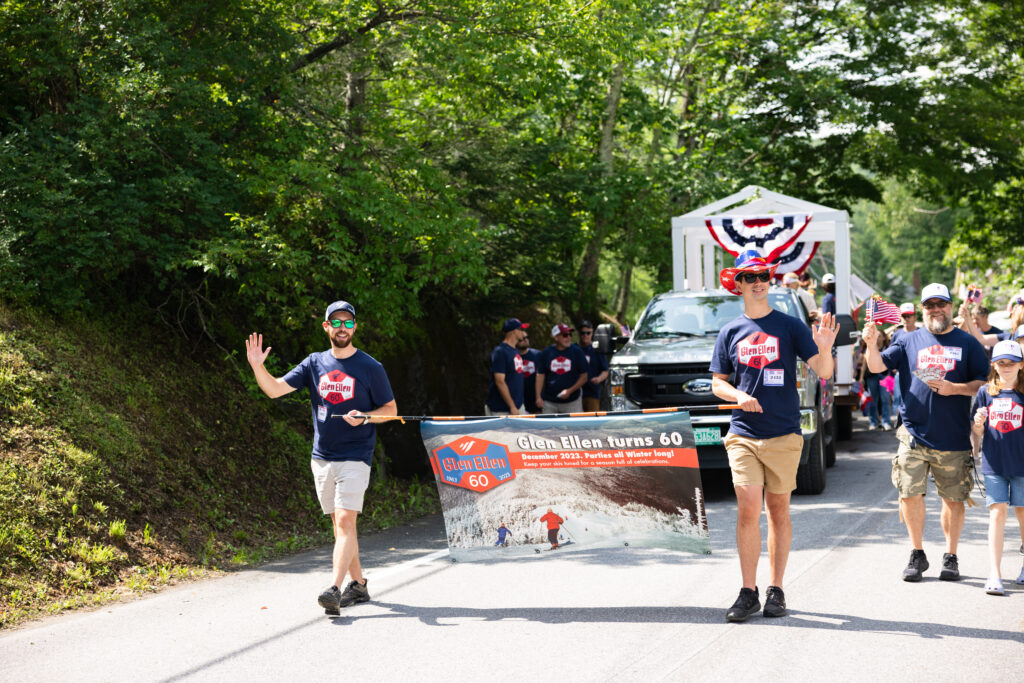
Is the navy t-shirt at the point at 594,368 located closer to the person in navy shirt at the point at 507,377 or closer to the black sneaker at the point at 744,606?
the person in navy shirt at the point at 507,377

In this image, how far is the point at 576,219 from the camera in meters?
15.8

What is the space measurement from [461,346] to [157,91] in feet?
24.6

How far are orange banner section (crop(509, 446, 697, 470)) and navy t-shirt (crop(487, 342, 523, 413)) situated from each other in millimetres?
4604

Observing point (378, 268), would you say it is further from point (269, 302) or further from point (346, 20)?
point (346, 20)

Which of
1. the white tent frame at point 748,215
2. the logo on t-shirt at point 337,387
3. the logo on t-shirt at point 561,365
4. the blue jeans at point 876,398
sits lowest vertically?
the blue jeans at point 876,398

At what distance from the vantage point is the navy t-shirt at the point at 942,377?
6.71 metres

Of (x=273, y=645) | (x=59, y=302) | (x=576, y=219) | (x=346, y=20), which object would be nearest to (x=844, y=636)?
(x=273, y=645)

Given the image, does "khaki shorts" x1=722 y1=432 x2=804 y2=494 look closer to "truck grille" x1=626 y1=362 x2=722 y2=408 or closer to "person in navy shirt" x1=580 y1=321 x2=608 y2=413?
"truck grille" x1=626 y1=362 x2=722 y2=408

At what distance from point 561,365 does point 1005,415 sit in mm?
6715

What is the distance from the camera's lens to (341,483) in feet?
21.4

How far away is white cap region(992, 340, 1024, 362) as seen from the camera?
256 inches

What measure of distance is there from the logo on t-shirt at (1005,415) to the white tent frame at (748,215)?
737 centimetres

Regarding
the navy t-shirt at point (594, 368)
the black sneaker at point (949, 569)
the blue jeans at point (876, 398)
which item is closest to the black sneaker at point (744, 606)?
the black sneaker at point (949, 569)

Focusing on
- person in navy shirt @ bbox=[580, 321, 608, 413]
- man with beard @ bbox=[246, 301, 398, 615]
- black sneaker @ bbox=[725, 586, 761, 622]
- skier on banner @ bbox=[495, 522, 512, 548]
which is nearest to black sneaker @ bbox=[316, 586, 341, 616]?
man with beard @ bbox=[246, 301, 398, 615]
